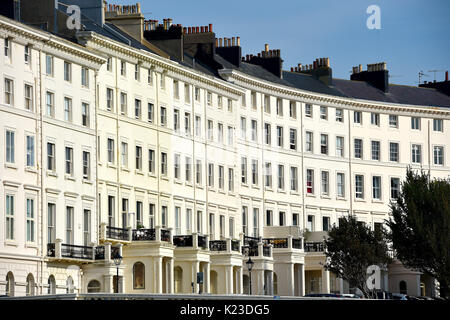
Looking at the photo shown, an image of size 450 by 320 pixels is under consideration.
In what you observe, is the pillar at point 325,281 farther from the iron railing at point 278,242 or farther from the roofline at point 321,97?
the roofline at point 321,97

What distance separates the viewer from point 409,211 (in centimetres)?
7175

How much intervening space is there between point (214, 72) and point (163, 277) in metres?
22.3

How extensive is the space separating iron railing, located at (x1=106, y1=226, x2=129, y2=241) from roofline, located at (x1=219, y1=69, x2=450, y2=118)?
2250cm

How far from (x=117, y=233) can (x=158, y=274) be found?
3.52m

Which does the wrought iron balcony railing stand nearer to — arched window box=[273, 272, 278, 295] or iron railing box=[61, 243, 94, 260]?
arched window box=[273, 272, 278, 295]

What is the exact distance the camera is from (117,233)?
60656 mm

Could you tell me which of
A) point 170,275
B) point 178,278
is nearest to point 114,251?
point 170,275

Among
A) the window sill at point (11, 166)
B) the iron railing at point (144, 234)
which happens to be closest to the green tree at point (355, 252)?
the iron railing at point (144, 234)

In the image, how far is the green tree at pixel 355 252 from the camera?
73.9 meters

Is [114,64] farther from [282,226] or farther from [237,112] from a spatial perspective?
[282,226]

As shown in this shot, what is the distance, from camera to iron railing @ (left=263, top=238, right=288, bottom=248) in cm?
7869

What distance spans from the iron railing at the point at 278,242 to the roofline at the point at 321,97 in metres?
12.7

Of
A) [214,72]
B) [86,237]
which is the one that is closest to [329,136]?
[214,72]
